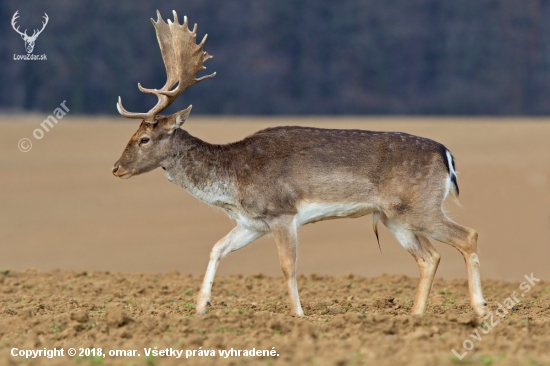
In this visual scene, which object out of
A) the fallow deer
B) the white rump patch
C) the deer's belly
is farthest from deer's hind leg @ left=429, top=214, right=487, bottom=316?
the deer's belly

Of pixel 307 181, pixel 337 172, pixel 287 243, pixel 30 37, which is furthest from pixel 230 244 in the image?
pixel 30 37

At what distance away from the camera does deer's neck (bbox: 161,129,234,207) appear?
9.84 metres

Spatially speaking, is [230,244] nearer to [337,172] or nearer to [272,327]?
[337,172]

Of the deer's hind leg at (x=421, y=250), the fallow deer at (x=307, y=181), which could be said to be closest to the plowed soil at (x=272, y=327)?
the deer's hind leg at (x=421, y=250)

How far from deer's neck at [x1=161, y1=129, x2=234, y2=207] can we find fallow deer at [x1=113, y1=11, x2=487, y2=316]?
1 centimetres

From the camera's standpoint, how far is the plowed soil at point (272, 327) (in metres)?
6.30

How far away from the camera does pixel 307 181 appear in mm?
9625

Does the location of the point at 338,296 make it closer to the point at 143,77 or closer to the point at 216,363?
the point at 216,363

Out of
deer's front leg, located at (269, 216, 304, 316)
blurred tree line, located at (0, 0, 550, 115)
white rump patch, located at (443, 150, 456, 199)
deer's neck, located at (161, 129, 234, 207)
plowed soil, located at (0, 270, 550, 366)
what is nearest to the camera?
plowed soil, located at (0, 270, 550, 366)

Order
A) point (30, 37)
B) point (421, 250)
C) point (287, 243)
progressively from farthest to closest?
point (30, 37) → point (421, 250) → point (287, 243)

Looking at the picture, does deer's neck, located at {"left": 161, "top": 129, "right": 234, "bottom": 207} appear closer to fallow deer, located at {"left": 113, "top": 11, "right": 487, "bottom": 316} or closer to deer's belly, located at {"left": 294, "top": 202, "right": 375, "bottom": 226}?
fallow deer, located at {"left": 113, "top": 11, "right": 487, "bottom": 316}

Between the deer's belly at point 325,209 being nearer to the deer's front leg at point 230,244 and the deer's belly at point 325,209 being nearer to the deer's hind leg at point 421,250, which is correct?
the deer's hind leg at point 421,250

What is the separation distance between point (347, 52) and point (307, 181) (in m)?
32.2

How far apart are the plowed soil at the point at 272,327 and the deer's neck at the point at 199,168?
143cm
